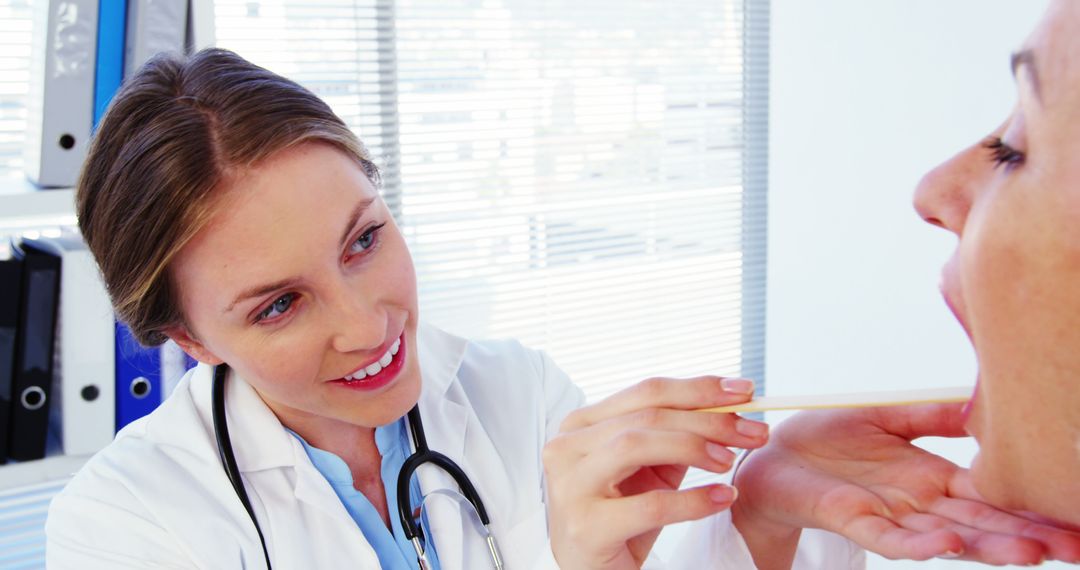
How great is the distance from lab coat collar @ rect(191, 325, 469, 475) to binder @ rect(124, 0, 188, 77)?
20.1 inches

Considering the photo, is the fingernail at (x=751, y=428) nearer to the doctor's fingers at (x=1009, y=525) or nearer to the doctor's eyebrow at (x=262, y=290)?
the doctor's fingers at (x=1009, y=525)

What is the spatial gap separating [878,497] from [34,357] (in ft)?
4.23

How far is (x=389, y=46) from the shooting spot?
254cm

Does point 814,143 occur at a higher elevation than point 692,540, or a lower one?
higher

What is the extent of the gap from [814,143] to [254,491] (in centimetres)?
210

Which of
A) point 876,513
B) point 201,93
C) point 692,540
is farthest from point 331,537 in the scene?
point 876,513

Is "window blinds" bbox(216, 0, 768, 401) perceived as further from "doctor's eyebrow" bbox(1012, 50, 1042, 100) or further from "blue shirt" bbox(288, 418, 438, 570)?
"doctor's eyebrow" bbox(1012, 50, 1042, 100)

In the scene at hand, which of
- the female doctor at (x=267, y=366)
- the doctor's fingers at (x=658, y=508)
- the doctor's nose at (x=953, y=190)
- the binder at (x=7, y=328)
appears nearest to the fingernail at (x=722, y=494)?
the doctor's fingers at (x=658, y=508)

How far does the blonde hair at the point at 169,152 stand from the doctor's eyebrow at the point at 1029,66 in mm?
818

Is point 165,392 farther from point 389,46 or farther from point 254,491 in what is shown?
point 389,46

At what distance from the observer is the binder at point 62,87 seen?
1456mm

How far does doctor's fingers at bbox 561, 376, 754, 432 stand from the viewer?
830 mm

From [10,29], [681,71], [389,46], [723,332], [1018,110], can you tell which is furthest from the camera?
[723,332]

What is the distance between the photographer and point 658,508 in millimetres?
843
